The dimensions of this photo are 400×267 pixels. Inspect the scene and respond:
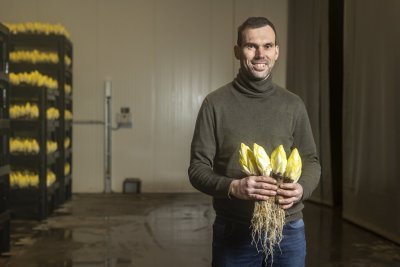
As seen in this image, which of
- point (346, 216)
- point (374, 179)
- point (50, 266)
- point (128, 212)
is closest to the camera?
point (50, 266)

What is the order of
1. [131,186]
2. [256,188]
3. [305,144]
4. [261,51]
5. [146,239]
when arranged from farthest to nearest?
1. [131,186]
2. [146,239]
3. [305,144]
4. [261,51]
5. [256,188]

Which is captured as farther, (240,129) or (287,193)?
(240,129)

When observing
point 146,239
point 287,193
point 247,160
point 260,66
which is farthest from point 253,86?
point 146,239

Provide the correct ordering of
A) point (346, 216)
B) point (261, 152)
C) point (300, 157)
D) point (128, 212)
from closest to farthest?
point (261, 152) → point (300, 157) → point (346, 216) → point (128, 212)

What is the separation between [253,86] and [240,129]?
0.13m

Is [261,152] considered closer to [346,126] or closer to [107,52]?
[346,126]

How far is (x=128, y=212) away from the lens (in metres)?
5.27

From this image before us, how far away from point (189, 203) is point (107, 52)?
2260 mm

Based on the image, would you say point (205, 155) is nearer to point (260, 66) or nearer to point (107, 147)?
point (260, 66)

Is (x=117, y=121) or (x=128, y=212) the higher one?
(x=117, y=121)

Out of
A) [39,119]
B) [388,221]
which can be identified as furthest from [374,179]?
[39,119]

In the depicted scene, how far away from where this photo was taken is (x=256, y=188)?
140cm

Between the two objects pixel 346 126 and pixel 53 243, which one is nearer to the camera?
pixel 53 243

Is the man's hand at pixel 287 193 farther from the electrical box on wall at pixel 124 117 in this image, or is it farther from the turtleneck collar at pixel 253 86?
the electrical box on wall at pixel 124 117
